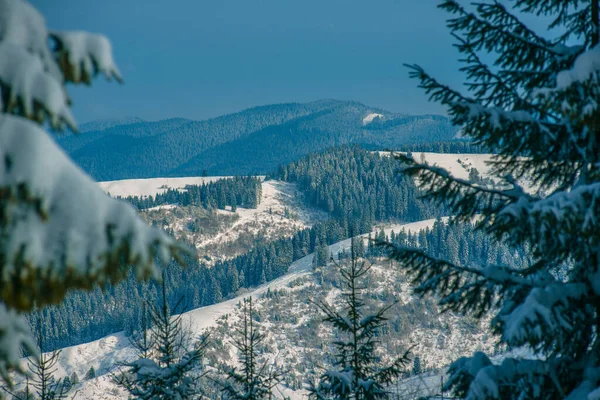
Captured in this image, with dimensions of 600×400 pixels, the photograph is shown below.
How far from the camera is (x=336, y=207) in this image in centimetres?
19538

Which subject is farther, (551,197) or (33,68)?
(551,197)

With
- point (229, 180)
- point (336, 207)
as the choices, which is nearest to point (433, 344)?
point (336, 207)

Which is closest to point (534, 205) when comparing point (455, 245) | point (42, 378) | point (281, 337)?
point (42, 378)

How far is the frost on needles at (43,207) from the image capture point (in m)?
1.77

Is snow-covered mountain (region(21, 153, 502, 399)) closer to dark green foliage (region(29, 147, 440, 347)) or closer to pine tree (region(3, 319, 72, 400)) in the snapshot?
dark green foliage (region(29, 147, 440, 347))

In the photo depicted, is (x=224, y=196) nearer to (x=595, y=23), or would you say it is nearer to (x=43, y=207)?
(x=595, y=23)

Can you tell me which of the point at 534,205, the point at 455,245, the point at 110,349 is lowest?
the point at 110,349

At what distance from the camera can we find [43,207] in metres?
1.77

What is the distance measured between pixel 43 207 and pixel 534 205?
13.8 ft

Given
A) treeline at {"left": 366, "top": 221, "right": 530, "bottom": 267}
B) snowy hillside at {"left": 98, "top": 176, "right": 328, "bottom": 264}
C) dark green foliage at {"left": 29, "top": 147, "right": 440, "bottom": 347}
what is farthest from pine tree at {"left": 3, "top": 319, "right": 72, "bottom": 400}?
snowy hillside at {"left": 98, "top": 176, "right": 328, "bottom": 264}

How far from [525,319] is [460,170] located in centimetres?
19623

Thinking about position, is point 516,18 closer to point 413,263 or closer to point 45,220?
point 413,263

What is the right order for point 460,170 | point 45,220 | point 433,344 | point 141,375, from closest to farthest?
1. point 45,220
2. point 141,375
3. point 433,344
4. point 460,170

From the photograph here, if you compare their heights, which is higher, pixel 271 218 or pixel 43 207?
pixel 43 207
